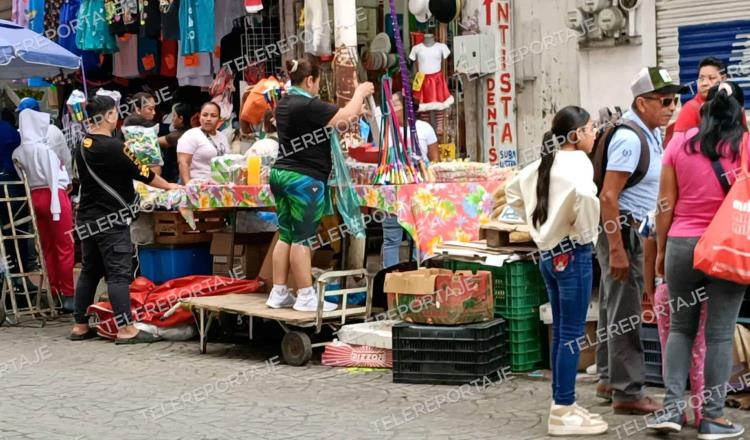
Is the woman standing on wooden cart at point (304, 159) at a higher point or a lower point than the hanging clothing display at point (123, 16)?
lower

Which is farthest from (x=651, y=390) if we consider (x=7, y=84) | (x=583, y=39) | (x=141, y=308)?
(x=7, y=84)

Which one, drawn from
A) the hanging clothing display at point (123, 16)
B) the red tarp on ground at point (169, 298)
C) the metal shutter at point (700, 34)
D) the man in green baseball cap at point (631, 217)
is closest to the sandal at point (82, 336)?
the red tarp on ground at point (169, 298)

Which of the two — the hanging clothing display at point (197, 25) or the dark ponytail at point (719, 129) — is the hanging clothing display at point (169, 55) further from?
the dark ponytail at point (719, 129)

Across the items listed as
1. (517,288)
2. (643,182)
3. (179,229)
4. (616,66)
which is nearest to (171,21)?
(179,229)

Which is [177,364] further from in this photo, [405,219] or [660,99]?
[660,99]

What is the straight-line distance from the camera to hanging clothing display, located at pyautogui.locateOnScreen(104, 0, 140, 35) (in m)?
15.4

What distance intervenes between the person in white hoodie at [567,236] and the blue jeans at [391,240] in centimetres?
428

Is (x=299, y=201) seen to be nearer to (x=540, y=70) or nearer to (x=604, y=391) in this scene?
(x=604, y=391)

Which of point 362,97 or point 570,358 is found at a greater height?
point 362,97

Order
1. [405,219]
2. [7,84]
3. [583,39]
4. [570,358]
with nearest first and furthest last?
[570,358]
[405,219]
[583,39]
[7,84]

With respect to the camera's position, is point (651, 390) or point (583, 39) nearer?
point (651, 390)

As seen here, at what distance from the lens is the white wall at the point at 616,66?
12.1m

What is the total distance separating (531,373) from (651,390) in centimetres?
88

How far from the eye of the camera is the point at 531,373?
8.27 meters
